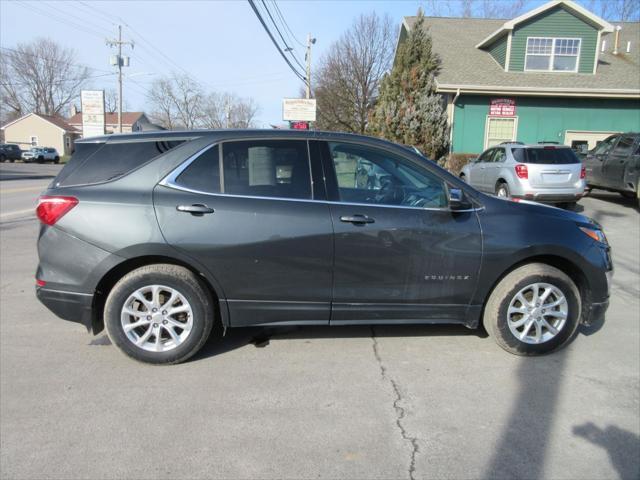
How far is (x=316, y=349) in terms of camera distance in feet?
13.3

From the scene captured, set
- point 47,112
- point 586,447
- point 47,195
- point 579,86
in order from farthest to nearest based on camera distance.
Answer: point 47,112 < point 579,86 < point 47,195 < point 586,447

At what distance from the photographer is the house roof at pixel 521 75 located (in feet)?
57.6

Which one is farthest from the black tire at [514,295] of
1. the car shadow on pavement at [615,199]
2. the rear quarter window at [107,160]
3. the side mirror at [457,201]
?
the car shadow on pavement at [615,199]

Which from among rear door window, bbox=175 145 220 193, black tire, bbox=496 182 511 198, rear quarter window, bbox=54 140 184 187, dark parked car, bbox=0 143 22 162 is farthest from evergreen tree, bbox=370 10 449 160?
dark parked car, bbox=0 143 22 162

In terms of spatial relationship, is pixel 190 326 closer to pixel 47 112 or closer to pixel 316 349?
pixel 316 349

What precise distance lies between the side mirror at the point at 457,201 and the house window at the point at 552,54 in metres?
18.1

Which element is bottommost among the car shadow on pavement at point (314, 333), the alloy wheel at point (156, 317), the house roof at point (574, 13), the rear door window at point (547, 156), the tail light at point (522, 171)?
the car shadow on pavement at point (314, 333)

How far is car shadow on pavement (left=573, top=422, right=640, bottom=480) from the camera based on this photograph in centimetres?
260

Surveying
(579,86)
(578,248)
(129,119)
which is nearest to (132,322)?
(578,248)

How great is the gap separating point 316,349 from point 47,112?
270 feet

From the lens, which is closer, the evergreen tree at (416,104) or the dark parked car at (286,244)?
the dark parked car at (286,244)

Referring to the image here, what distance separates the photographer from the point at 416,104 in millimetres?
17141

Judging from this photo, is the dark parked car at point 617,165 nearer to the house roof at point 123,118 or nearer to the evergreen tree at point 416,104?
the evergreen tree at point 416,104

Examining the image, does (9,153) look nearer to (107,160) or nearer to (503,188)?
(503,188)
